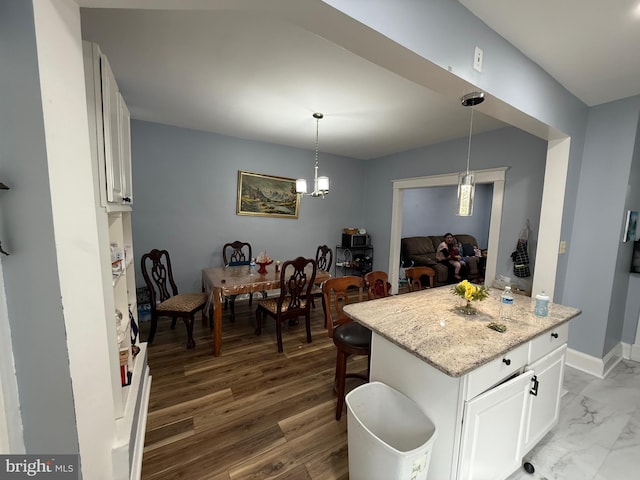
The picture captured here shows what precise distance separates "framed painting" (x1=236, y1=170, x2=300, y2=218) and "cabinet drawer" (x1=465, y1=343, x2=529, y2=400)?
11.4ft

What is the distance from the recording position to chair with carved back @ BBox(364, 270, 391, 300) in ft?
6.62

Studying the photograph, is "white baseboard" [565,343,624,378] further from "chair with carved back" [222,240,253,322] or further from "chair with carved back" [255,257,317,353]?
"chair with carved back" [222,240,253,322]

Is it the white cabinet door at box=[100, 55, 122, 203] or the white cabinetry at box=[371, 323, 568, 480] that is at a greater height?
the white cabinet door at box=[100, 55, 122, 203]

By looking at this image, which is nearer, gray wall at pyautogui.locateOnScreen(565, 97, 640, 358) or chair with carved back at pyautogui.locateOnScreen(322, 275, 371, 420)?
chair with carved back at pyautogui.locateOnScreen(322, 275, 371, 420)

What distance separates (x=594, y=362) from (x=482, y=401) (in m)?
2.34

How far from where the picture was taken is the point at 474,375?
3.48 ft

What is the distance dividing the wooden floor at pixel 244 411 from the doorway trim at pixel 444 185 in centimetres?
212

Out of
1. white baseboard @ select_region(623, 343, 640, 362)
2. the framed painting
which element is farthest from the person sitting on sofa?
the framed painting

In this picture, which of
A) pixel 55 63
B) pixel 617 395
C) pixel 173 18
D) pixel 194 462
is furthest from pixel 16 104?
pixel 617 395

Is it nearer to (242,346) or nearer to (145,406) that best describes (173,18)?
(145,406)

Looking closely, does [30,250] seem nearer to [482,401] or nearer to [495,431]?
[482,401]

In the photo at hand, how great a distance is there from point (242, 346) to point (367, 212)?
337 cm

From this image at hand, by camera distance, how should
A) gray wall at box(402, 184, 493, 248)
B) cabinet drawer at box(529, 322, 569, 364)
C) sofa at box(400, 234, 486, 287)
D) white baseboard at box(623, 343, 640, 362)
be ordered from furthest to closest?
gray wall at box(402, 184, 493, 248) → sofa at box(400, 234, 486, 287) → white baseboard at box(623, 343, 640, 362) → cabinet drawer at box(529, 322, 569, 364)

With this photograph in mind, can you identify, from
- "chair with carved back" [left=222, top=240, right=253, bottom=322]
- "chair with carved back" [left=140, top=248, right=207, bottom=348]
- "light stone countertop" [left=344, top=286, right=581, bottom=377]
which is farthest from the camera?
"chair with carved back" [left=222, top=240, right=253, bottom=322]
